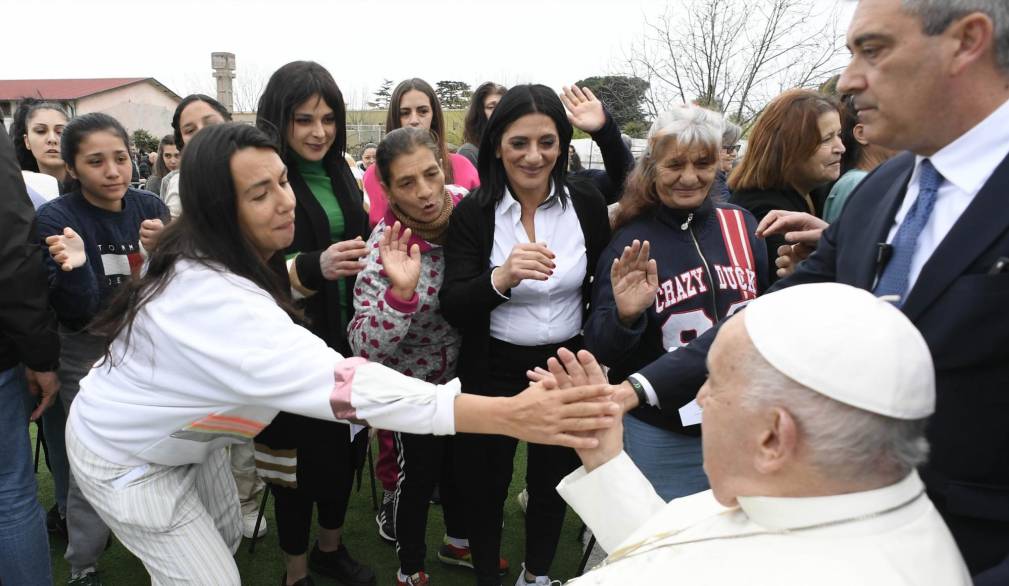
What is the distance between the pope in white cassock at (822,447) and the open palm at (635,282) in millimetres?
1273

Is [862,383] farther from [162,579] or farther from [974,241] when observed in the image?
[162,579]

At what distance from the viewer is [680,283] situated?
9.18 ft

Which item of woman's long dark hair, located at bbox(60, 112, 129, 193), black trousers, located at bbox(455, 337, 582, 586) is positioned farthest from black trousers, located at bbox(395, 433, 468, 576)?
woman's long dark hair, located at bbox(60, 112, 129, 193)

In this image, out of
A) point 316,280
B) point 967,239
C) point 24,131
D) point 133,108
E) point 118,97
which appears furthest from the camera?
point 118,97

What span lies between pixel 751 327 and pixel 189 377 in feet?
5.35

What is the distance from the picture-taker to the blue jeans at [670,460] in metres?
2.79

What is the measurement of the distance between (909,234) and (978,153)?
0.23 m

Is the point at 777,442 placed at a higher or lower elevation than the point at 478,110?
lower

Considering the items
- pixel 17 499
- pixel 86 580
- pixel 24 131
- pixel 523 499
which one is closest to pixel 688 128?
pixel 523 499

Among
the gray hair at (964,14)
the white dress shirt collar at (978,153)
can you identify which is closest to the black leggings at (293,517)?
the white dress shirt collar at (978,153)

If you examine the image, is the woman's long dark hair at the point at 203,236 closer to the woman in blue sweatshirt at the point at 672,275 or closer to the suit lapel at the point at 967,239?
the woman in blue sweatshirt at the point at 672,275

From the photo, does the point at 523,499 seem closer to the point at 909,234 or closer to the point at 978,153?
the point at 909,234

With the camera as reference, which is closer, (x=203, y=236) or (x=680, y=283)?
(x=203, y=236)

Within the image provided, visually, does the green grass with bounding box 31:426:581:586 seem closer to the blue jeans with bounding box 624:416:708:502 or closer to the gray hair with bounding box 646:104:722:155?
the blue jeans with bounding box 624:416:708:502
